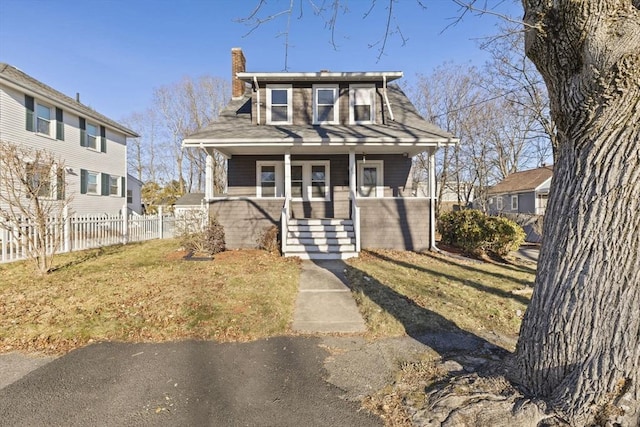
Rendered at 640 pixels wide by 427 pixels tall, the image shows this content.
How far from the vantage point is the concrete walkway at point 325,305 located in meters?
4.62

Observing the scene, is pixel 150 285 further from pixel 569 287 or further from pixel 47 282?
pixel 569 287

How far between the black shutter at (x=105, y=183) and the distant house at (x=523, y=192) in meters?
29.0

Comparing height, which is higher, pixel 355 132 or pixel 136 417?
pixel 355 132

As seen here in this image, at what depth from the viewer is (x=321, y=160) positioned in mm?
12578

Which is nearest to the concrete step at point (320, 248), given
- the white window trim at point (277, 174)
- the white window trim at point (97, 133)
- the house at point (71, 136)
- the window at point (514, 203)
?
the white window trim at point (277, 174)

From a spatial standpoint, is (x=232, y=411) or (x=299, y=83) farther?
(x=299, y=83)

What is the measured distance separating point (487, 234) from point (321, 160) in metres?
6.71

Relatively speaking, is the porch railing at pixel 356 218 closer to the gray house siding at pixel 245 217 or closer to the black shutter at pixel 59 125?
the gray house siding at pixel 245 217

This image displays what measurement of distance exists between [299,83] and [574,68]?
35.6ft

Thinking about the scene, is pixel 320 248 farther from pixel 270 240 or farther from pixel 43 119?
pixel 43 119

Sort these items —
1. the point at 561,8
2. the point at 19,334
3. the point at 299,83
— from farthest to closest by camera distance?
1. the point at 299,83
2. the point at 19,334
3. the point at 561,8

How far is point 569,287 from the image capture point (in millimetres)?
2539

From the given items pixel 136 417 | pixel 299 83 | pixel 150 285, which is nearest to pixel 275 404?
pixel 136 417

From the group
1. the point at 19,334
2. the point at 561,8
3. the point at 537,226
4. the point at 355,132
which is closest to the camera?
the point at 561,8
